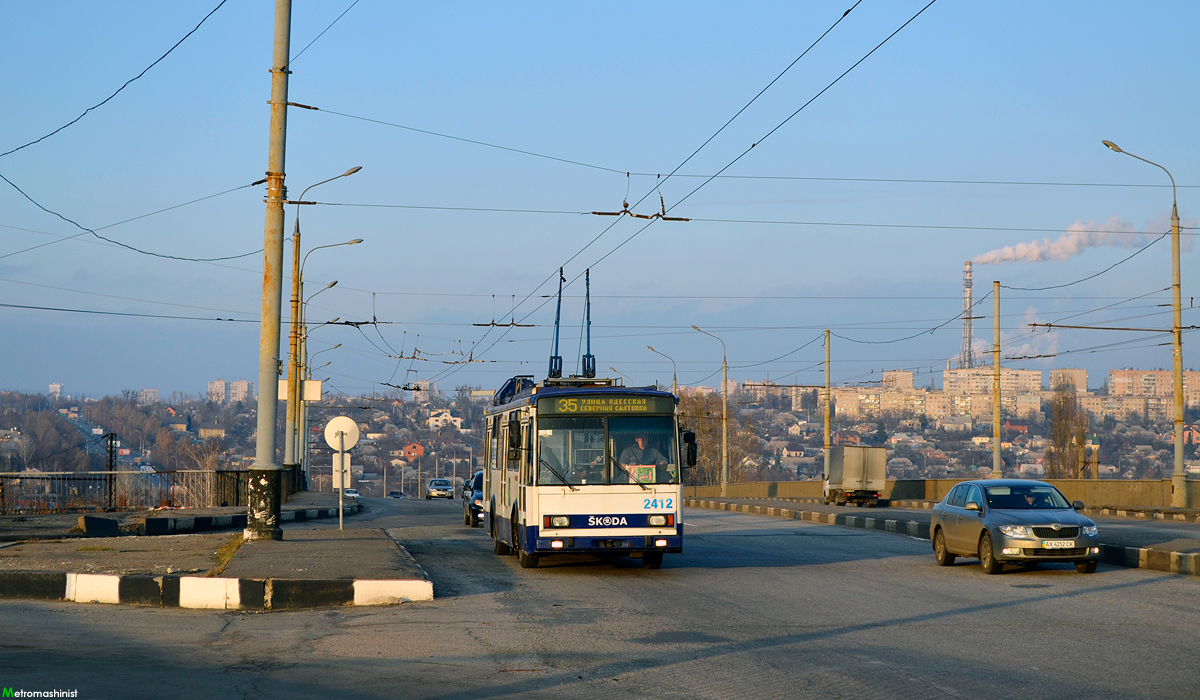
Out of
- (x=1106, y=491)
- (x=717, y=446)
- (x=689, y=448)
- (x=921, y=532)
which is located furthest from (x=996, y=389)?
(x=717, y=446)

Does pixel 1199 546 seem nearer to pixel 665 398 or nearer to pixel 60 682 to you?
pixel 665 398

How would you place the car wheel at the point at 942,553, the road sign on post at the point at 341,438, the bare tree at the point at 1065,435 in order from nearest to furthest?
1. the car wheel at the point at 942,553
2. the road sign on post at the point at 341,438
3. the bare tree at the point at 1065,435

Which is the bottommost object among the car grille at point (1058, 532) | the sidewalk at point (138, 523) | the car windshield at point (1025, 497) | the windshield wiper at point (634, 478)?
the sidewalk at point (138, 523)

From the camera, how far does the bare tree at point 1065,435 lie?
6706 centimetres

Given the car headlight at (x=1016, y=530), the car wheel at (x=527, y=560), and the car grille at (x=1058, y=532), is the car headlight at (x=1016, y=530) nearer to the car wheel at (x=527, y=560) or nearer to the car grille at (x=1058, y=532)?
the car grille at (x=1058, y=532)

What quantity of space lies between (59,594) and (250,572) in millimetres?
1992

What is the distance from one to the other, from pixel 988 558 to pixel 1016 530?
0.65m

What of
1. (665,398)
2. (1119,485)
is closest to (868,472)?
(1119,485)

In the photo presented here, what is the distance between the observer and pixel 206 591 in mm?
11516

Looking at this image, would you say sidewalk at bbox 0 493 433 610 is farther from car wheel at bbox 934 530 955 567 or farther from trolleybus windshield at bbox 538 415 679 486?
car wheel at bbox 934 530 955 567

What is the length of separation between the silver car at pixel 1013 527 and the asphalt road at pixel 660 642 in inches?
18.9

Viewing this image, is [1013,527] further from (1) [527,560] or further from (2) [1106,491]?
(2) [1106,491]

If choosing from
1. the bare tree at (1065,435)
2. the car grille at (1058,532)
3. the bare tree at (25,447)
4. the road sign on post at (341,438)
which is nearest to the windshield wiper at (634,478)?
the car grille at (1058,532)

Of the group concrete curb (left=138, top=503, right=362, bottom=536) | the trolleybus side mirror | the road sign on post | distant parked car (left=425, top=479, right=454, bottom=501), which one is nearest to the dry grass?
the road sign on post
